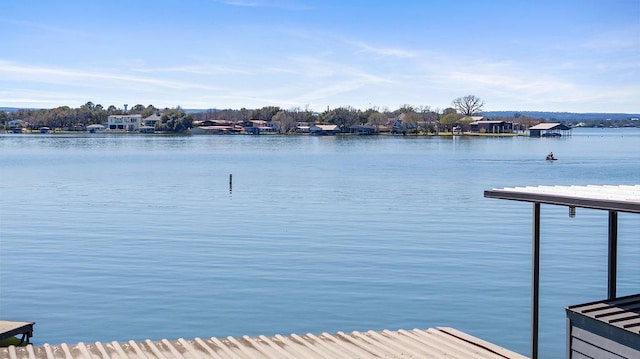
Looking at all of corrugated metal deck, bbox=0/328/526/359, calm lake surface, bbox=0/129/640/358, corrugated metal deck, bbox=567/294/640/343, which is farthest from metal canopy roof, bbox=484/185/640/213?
calm lake surface, bbox=0/129/640/358

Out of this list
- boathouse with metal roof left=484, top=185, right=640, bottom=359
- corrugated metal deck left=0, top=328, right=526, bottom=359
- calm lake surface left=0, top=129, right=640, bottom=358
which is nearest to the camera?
boathouse with metal roof left=484, top=185, right=640, bottom=359

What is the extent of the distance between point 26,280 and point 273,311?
7.42 meters

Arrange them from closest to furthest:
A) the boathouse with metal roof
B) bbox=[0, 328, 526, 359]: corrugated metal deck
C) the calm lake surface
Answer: the boathouse with metal roof < bbox=[0, 328, 526, 359]: corrugated metal deck < the calm lake surface

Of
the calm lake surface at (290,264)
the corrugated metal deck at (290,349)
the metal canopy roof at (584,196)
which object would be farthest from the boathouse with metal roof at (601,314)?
the calm lake surface at (290,264)

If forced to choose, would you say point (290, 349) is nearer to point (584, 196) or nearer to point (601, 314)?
point (601, 314)

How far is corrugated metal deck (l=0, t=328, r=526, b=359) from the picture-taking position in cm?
1174

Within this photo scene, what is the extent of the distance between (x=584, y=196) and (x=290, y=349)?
506cm

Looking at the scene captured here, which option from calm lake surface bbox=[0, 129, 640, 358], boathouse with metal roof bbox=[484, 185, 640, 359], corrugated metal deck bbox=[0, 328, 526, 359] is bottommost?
calm lake surface bbox=[0, 129, 640, 358]

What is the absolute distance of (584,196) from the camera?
9148 millimetres

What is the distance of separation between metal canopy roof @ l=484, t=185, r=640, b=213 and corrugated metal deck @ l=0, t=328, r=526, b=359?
287 centimetres

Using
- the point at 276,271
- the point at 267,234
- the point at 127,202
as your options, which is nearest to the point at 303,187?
the point at 127,202

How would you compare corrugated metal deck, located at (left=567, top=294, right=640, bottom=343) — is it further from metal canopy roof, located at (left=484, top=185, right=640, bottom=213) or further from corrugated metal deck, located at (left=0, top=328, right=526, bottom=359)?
corrugated metal deck, located at (left=0, top=328, right=526, bottom=359)

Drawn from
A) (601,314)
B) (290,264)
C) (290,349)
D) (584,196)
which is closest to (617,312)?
(601,314)

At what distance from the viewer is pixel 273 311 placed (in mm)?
18734
